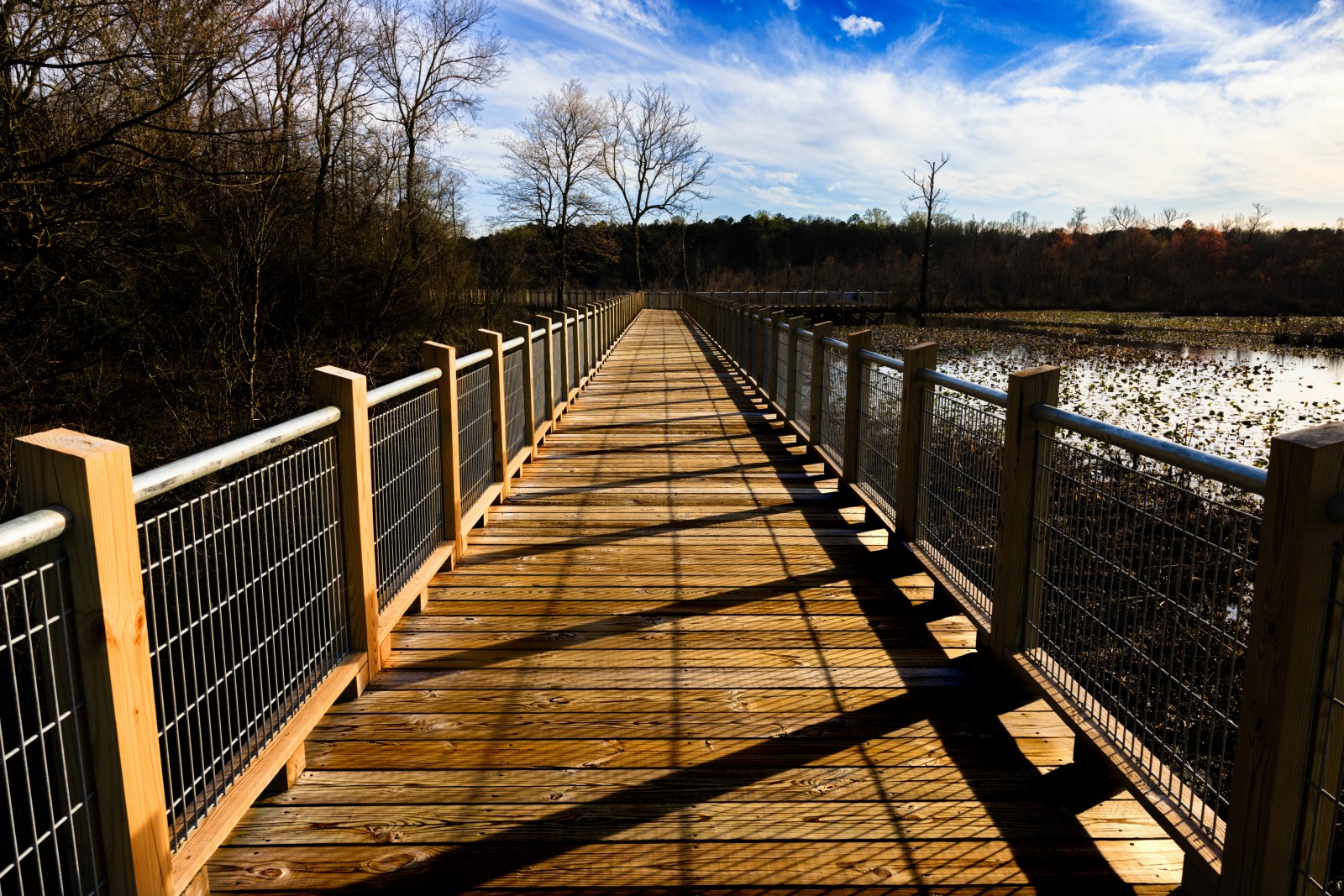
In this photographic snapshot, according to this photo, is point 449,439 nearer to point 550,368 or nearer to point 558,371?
point 550,368

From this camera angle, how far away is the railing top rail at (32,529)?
1.64 meters

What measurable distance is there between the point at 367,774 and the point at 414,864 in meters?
0.60

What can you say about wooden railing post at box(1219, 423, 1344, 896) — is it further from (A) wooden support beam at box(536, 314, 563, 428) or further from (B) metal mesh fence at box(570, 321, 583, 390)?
(B) metal mesh fence at box(570, 321, 583, 390)

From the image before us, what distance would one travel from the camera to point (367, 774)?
308 centimetres

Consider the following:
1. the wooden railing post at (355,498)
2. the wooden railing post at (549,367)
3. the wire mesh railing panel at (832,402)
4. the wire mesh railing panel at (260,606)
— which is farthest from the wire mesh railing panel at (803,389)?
the wire mesh railing panel at (260,606)

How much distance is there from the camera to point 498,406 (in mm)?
6641

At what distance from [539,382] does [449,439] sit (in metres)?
4.25

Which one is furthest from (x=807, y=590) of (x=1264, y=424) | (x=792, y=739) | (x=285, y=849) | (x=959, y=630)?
(x=1264, y=424)

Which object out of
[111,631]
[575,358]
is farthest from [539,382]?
[111,631]

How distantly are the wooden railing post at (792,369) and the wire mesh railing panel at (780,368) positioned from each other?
0.22ft

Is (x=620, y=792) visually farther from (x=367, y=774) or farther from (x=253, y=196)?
(x=253, y=196)

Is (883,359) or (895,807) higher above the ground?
(883,359)

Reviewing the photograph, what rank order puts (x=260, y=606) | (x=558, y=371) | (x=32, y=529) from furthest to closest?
(x=558, y=371) → (x=260, y=606) → (x=32, y=529)

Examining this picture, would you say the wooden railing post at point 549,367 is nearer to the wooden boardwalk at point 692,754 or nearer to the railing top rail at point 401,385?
the wooden boardwalk at point 692,754
